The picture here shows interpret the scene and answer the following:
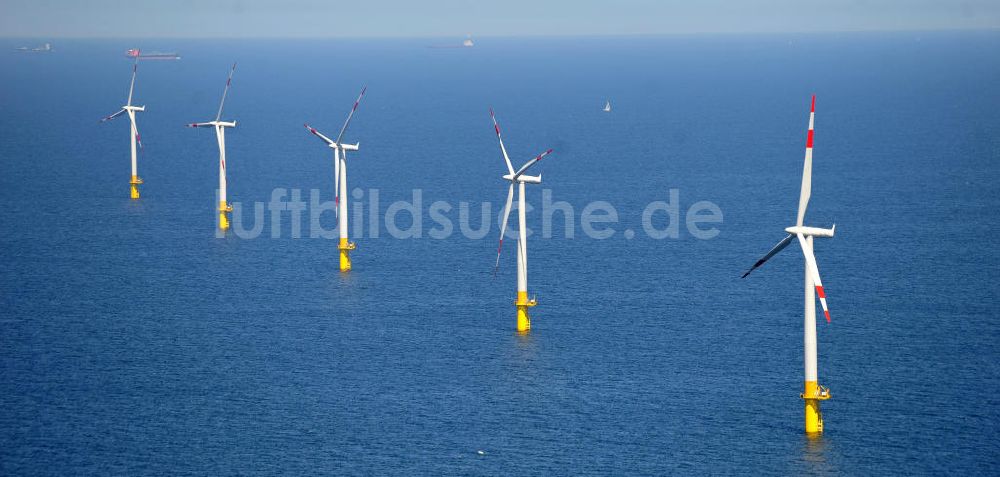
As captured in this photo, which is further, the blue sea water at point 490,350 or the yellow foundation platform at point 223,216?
the yellow foundation platform at point 223,216

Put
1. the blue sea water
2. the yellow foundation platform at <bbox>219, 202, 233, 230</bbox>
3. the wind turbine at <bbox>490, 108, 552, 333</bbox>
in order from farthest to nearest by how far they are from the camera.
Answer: the yellow foundation platform at <bbox>219, 202, 233, 230</bbox>
the wind turbine at <bbox>490, 108, 552, 333</bbox>
the blue sea water

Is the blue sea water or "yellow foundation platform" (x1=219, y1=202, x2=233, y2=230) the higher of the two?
"yellow foundation platform" (x1=219, y1=202, x2=233, y2=230)

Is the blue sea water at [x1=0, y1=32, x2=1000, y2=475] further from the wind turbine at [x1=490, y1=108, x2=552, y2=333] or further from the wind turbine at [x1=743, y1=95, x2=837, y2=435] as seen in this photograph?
the wind turbine at [x1=743, y1=95, x2=837, y2=435]

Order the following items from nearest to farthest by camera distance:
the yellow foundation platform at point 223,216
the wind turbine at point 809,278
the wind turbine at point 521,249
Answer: the wind turbine at point 809,278
the wind turbine at point 521,249
the yellow foundation platform at point 223,216

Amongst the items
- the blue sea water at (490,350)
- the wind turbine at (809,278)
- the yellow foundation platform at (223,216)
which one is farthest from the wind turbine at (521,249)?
the yellow foundation platform at (223,216)

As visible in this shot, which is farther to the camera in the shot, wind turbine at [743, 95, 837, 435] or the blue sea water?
the blue sea water

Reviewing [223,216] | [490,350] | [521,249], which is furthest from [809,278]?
[223,216]

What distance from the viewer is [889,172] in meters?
198

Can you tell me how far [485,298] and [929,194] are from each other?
77.9 m

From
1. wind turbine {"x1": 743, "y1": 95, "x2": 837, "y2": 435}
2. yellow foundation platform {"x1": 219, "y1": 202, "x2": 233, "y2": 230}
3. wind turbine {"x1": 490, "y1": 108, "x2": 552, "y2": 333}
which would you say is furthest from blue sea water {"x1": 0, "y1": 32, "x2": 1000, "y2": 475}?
wind turbine {"x1": 743, "y1": 95, "x2": 837, "y2": 435}

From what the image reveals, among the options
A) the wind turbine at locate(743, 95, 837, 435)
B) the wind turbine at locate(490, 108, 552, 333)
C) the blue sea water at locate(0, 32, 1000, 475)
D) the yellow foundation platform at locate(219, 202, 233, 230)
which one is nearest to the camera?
the wind turbine at locate(743, 95, 837, 435)

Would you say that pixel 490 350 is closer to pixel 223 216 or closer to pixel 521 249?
pixel 521 249

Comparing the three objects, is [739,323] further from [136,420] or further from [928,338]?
[136,420]

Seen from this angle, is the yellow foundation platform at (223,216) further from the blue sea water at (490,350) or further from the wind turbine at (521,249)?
the wind turbine at (521,249)
